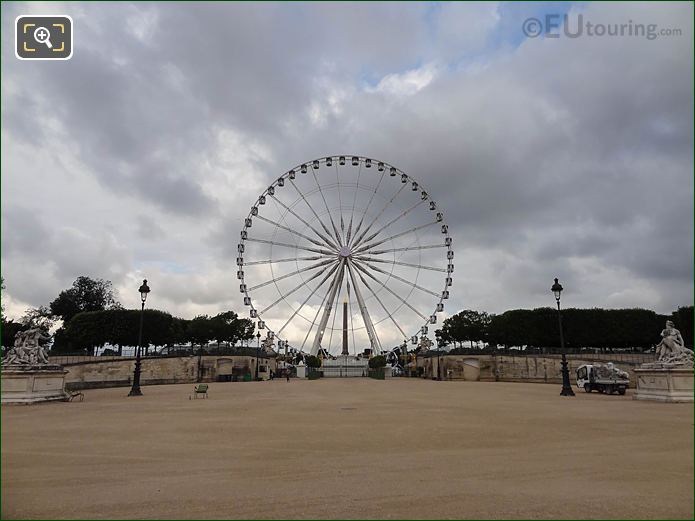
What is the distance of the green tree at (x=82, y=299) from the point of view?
6669cm

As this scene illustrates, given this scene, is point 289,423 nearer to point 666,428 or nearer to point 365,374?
point 666,428

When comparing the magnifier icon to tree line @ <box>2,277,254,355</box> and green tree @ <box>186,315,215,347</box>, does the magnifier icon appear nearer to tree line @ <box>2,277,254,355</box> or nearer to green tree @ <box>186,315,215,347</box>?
tree line @ <box>2,277,254,355</box>

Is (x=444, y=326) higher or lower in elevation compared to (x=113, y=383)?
higher

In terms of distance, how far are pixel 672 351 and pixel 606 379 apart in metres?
5.75

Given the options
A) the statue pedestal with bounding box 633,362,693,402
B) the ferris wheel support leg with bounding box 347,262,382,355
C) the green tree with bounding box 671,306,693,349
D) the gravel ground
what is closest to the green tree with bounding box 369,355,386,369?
the ferris wheel support leg with bounding box 347,262,382,355

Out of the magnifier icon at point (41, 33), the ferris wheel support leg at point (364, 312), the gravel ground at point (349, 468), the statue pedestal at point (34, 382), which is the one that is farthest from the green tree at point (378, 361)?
the magnifier icon at point (41, 33)

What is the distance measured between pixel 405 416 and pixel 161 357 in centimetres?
3377

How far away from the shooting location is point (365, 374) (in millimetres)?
54000

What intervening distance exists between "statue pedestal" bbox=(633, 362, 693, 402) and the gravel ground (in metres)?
5.71

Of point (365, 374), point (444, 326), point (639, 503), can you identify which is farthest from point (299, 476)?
point (444, 326)

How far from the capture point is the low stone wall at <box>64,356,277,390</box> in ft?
115

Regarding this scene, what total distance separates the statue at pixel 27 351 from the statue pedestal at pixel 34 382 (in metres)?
0.38

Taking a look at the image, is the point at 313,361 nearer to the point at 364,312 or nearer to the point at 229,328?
the point at 364,312

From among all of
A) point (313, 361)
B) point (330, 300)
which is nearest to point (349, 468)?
point (330, 300)
